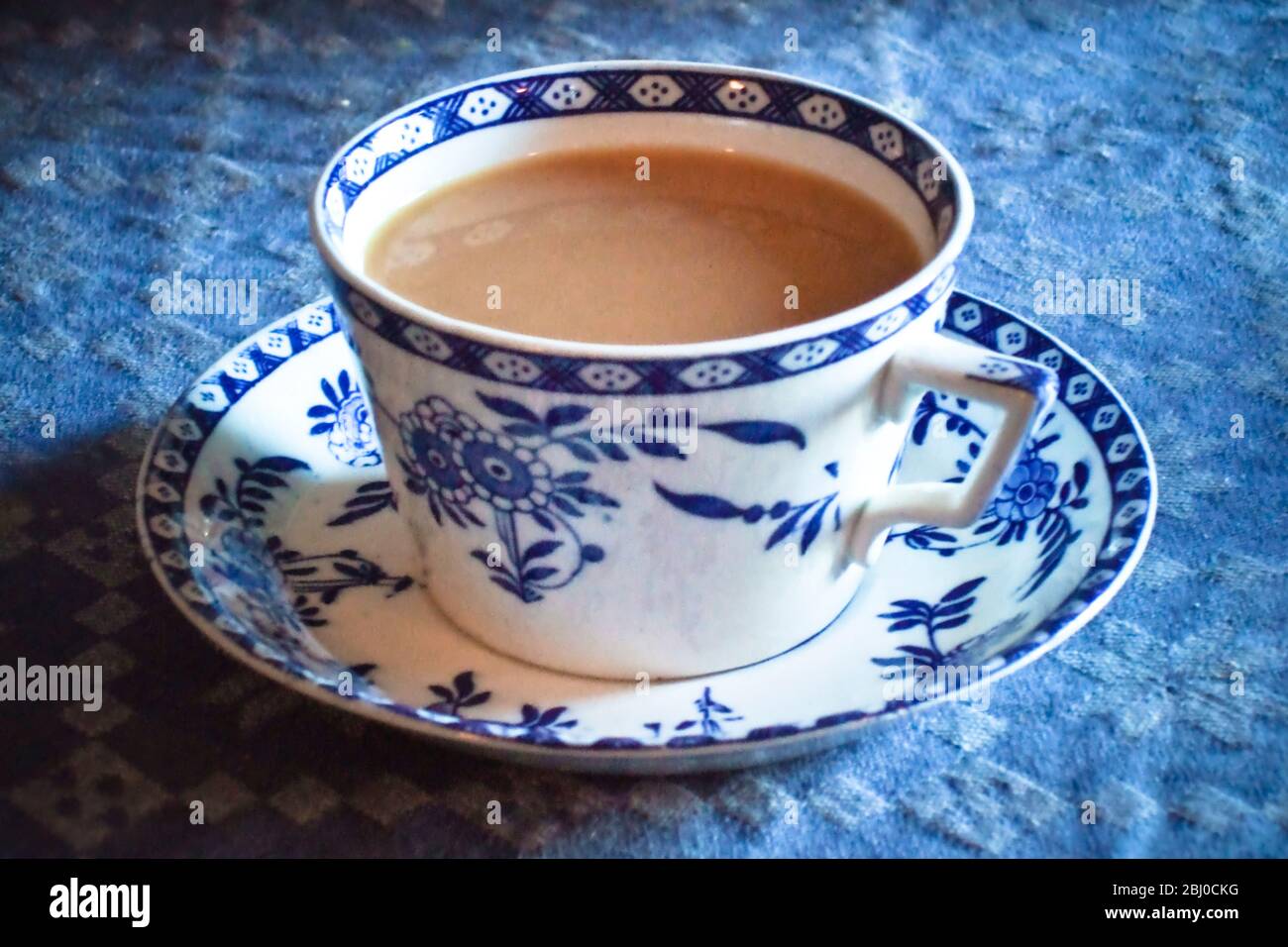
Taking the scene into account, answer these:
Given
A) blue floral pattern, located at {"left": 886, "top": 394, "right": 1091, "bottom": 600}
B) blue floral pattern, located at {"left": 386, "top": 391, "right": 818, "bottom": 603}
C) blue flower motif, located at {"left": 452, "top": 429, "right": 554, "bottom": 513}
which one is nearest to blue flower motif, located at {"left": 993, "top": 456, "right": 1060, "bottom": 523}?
blue floral pattern, located at {"left": 886, "top": 394, "right": 1091, "bottom": 600}

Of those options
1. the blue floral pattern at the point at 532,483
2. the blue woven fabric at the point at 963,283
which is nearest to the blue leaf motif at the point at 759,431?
the blue floral pattern at the point at 532,483

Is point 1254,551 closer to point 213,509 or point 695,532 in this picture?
point 695,532

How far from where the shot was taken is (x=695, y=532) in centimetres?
43

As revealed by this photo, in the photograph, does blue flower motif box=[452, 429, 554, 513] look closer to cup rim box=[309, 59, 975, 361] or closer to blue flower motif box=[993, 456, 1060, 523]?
cup rim box=[309, 59, 975, 361]

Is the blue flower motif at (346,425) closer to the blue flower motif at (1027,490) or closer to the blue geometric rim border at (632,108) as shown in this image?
the blue geometric rim border at (632,108)

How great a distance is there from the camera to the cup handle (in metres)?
0.42

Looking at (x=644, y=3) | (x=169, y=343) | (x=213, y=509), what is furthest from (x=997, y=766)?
(x=644, y=3)

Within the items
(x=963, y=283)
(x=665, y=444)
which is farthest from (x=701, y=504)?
(x=963, y=283)

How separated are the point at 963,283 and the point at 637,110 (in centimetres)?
26

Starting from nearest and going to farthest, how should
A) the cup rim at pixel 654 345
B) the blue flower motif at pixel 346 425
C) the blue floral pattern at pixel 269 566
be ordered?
the cup rim at pixel 654 345
the blue floral pattern at pixel 269 566
the blue flower motif at pixel 346 425

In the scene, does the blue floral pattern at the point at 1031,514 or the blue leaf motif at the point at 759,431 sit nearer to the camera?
the blue leaf motif at the point at 759,431

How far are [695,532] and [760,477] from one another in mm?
29

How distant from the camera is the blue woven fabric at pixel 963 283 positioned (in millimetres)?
439

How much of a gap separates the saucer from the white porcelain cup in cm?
2
